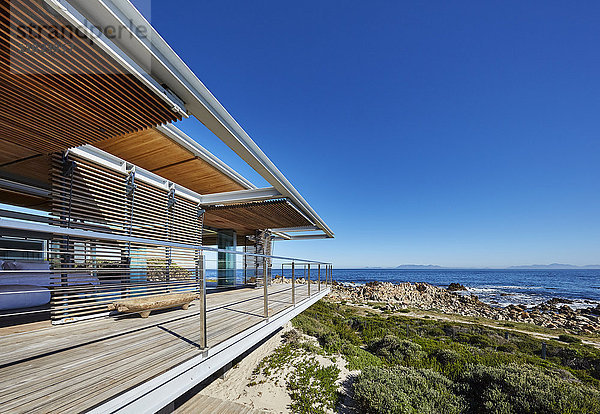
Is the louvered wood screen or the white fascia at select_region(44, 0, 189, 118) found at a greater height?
the white fascia at select_region(44, 0, 189, 118)

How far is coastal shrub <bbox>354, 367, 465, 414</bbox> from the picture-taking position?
4.98 m

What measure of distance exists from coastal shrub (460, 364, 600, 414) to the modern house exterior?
445 cm

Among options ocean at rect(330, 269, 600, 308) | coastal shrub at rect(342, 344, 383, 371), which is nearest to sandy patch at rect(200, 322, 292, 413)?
coastal shrub at rect(342, 344, 383, 371)

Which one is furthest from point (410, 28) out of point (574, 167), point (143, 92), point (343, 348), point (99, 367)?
point (574, 167)

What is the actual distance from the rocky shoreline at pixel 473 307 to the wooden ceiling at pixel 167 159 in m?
18.3

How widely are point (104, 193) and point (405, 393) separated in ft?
23.4

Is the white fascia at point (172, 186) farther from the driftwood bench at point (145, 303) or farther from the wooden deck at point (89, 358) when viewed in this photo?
the wooden deck at point (89, 358)

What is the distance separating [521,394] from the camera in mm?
5152

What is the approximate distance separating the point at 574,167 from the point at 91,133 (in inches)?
1203

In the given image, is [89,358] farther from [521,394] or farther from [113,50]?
[521,394]

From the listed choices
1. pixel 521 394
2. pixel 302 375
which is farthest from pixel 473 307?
pixel 302 375

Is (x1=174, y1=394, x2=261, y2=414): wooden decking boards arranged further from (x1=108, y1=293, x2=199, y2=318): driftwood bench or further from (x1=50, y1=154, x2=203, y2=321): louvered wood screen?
(x1=50, y1=154, x2=203, y2=321): louvered wood screen

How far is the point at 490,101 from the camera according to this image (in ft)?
45.6

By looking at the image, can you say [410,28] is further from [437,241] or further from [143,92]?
[437,241]
